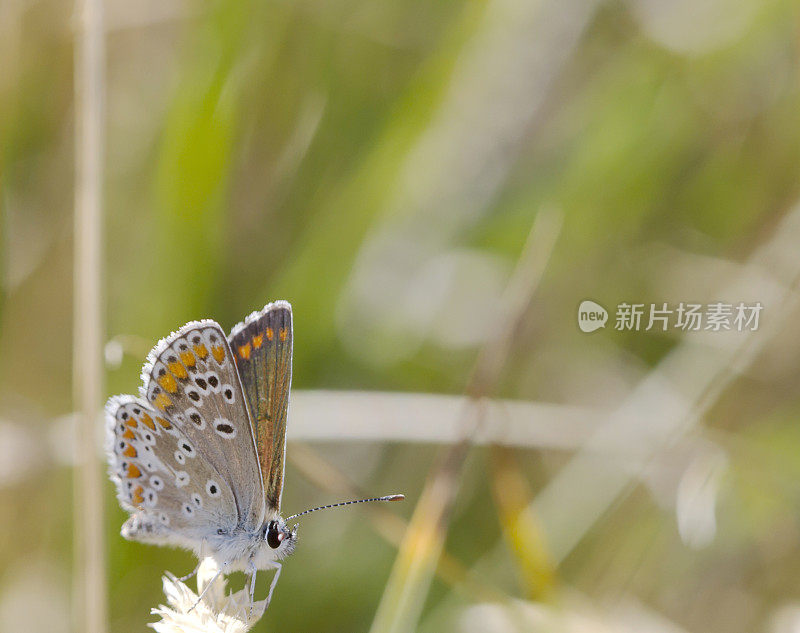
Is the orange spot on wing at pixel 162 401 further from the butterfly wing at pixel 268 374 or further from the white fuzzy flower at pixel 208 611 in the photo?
the white fuzzy flower at pixel 208 611

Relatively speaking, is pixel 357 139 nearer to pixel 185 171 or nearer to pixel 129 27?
pixel 185 171

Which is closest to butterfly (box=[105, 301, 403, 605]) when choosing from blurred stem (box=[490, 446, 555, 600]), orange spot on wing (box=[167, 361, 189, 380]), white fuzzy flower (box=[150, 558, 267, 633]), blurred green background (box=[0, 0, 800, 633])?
orange spot on wing (box=[167, 361, 189, 380])

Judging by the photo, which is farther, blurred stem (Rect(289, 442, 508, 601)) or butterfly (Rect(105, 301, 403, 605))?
blurred stem (Rect(289, 442, 508, 601))

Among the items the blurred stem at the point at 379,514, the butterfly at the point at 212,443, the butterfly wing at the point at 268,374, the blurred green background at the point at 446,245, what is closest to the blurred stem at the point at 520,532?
the blurred stem at the point at 379,514

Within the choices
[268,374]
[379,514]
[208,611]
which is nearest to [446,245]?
[379,514]

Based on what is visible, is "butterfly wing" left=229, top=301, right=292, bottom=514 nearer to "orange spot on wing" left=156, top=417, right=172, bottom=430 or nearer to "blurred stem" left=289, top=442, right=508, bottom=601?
"orange spot on wing" left=156, top=417, right=172, bottom=430

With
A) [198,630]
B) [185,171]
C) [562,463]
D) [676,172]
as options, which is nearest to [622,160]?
[676,172]
